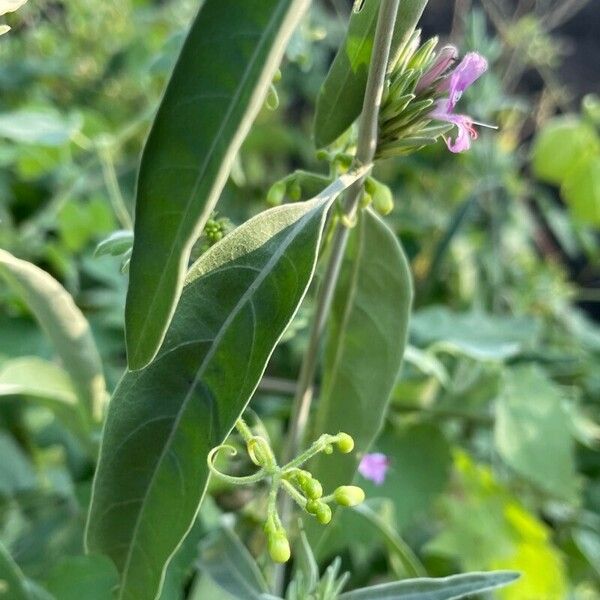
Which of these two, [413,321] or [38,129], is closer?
[38,129]

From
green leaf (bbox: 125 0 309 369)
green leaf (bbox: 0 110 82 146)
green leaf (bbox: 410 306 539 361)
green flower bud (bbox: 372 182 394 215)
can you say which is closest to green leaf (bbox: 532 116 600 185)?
green leaf (bbox: 410 306 539 361)

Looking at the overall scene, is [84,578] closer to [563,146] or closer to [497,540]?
[497,540]

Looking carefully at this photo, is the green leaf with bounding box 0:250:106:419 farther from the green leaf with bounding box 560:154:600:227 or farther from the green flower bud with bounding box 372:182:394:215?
the green leaf with bounding box 560:154:600:227

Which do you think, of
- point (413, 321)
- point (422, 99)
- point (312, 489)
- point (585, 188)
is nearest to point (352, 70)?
point (422, 99)

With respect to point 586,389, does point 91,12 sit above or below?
above

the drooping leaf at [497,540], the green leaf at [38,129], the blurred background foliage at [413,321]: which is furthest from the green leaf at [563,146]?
the green leaf at [38,129]

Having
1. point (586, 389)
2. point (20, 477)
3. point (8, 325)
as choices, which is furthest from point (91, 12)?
point (586, 389)

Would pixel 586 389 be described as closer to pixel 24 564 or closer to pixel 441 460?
pixel 441 460
